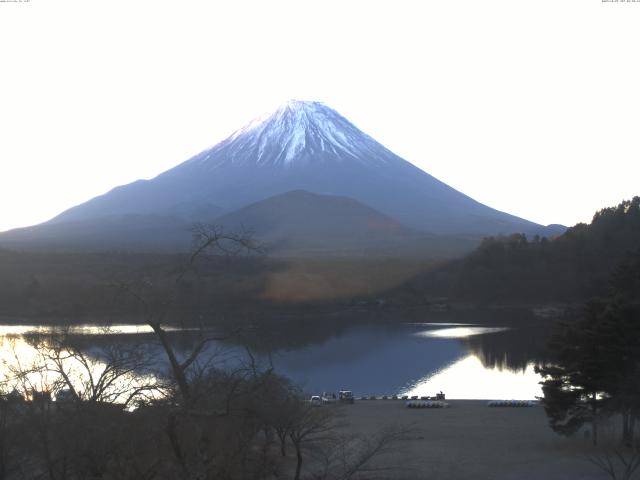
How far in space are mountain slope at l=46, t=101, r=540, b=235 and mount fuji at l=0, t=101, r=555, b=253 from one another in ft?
0.38

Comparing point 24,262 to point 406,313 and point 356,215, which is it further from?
point 356,215

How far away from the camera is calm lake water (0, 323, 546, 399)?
1722 cm

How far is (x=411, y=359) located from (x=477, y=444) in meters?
10.4

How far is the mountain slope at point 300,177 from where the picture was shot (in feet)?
284

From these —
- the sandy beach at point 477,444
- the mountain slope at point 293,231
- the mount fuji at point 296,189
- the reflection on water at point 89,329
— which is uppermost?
the mount fuji at point 296,189

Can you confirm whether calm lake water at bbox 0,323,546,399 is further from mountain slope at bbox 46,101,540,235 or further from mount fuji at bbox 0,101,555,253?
mountain slope at bbox 46,101,540,235

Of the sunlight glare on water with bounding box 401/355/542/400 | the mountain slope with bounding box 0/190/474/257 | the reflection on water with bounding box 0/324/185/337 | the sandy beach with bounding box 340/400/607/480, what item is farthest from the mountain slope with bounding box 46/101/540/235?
the sandy beach with bounding box 340/400/607/480

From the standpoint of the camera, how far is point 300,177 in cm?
9094

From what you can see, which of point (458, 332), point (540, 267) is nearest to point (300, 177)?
point (540, 267)

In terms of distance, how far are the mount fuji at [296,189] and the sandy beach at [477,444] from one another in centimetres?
5815

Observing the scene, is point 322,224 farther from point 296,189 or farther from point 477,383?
point 477,383

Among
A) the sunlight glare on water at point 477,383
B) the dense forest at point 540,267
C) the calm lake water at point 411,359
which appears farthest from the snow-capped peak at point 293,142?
the sunlight glare on water at point 477,383

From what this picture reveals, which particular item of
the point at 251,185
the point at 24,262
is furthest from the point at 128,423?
the point at 251,185

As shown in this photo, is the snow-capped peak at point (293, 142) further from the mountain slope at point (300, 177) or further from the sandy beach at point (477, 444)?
the sandy beach at point (477, 444)
